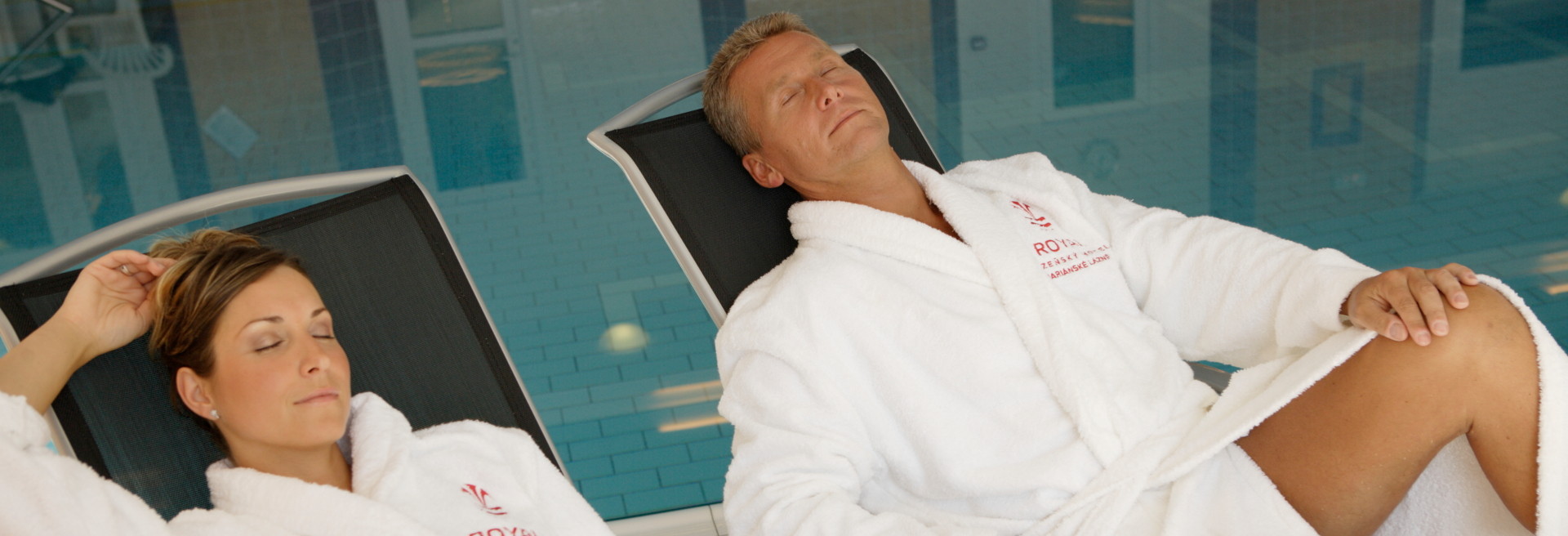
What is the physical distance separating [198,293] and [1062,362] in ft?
3.92

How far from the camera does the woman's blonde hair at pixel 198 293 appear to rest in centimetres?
163

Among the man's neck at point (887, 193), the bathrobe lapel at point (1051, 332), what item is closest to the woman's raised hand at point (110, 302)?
the man's neck at point (887, 193)

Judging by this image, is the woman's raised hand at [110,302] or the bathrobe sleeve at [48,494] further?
the woman's raised hand at [110,302]

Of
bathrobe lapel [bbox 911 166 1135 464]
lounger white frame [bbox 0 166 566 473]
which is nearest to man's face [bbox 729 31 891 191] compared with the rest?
bathrobe lapel [bbox 911 166 1135 464]

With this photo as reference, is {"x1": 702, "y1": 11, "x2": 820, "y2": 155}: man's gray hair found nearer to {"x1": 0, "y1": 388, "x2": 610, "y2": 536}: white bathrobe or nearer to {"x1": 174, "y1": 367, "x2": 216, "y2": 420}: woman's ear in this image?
{"x1": 0, "y1": 388, "x2": 610, "y2": 536}: white bathrobe

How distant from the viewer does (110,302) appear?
167 cm

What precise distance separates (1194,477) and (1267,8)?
484 centimetres

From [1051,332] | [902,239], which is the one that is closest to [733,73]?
[902,239]

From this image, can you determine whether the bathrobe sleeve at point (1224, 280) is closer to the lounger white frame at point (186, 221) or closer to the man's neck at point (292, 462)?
the lounger white frame at point (186, 221)

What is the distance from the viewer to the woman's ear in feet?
5.40

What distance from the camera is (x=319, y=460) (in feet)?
5.52

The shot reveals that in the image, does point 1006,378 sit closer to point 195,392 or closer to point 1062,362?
point 1062,362

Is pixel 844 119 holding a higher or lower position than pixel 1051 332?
higher

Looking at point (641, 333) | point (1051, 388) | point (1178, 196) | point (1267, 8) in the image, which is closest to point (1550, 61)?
point (1267, 8)
